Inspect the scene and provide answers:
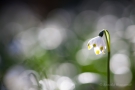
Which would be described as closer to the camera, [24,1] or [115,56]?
[115,56]

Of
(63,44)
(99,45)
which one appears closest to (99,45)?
(99,45)

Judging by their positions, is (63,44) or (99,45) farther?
(63,44)

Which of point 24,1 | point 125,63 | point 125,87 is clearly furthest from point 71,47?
point 24,1

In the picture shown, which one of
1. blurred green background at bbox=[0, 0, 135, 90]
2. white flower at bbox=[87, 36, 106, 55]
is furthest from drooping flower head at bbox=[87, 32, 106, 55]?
blurred green background at bbox=[0, 0, 135, 90]

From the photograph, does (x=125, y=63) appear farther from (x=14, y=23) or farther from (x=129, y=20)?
(x=14, y=23)

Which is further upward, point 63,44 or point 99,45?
point 63,44

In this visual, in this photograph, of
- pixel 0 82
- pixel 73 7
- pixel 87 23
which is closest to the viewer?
pixel 0 82

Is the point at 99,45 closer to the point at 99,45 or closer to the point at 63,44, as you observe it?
the point at 99,45

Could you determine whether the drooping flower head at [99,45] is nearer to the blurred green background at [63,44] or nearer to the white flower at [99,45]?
the white flower at [99,45]
